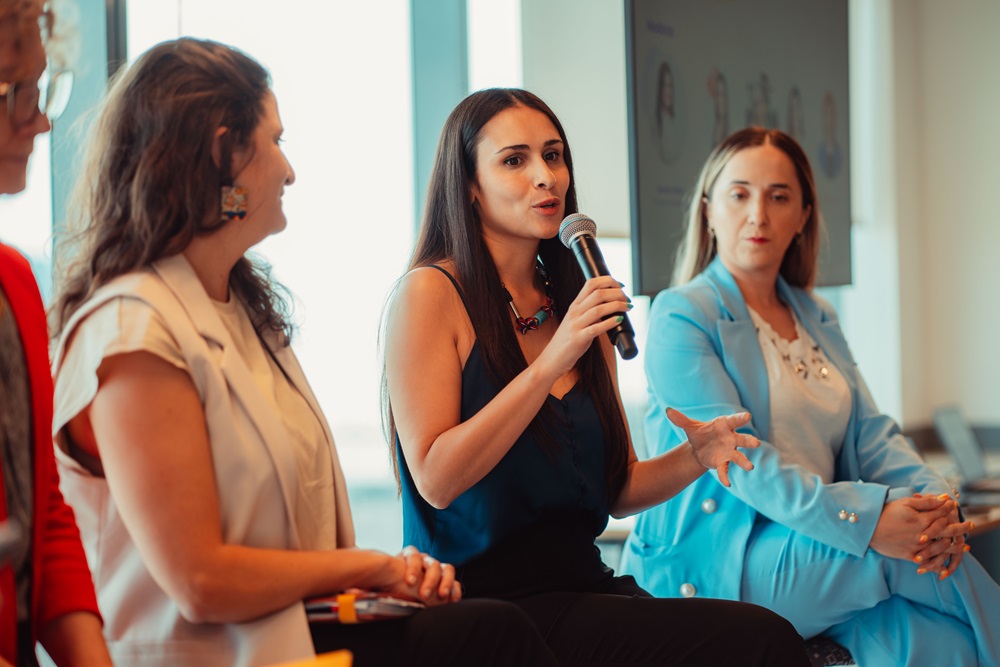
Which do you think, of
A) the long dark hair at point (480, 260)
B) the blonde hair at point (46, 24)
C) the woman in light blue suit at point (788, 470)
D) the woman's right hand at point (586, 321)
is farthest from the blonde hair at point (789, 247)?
the blonde hair at point (46, 24)

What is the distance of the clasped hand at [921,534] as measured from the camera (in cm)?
227

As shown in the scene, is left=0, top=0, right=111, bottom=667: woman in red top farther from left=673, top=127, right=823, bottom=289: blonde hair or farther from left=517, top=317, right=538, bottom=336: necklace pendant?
left=673, top=127, right=823, bottom=289: blonde hair

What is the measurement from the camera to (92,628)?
1396 millimetres

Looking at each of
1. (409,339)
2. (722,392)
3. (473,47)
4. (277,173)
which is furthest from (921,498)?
(473,47)

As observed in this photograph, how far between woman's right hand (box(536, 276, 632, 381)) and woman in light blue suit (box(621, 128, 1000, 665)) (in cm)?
70

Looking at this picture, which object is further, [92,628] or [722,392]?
[722,392]

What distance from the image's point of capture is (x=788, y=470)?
7.69 feet

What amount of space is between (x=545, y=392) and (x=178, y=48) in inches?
31.8

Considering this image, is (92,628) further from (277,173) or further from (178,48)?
(178,48)

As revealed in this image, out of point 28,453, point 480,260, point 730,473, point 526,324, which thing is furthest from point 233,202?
point 730,473

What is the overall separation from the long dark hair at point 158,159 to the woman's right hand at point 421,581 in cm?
54

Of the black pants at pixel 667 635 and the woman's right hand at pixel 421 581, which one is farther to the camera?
the black pants at pixel 667 635

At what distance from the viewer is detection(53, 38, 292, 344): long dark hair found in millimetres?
1412

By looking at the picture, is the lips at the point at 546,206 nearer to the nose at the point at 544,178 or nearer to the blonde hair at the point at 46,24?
the nose at the point at 544,178
